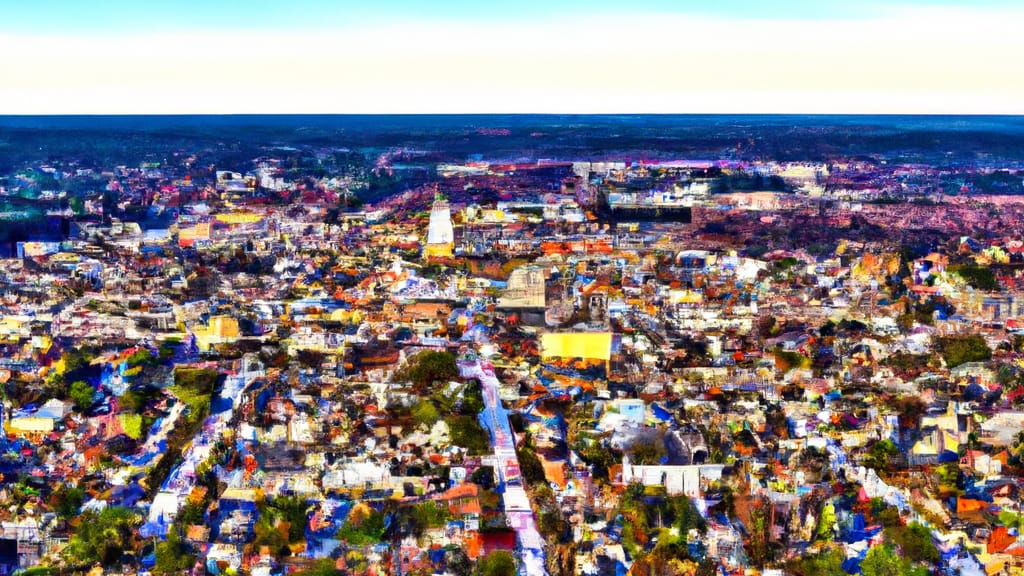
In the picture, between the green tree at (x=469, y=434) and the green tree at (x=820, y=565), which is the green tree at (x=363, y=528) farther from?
the green tree at (x=820, y=565)

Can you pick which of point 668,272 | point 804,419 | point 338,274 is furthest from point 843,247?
point 804,419

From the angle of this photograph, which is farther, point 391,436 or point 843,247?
point 843,247

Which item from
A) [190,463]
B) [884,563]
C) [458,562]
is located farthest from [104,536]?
[884,563]

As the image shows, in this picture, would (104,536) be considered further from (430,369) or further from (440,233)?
(440,233)

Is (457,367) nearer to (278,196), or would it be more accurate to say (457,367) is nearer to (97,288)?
(97,288)

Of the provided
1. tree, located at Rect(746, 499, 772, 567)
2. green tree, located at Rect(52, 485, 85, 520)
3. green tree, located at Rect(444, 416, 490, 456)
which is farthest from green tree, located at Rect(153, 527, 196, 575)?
tree, located at Rect(746, 499, 772, 567)

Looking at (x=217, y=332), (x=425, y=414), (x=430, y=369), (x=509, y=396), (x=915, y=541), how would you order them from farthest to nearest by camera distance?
(x=217, y=332) → (x=430, y=369) → (x=509, y=396) → (x=425, y=414) → (x=915, y=541)

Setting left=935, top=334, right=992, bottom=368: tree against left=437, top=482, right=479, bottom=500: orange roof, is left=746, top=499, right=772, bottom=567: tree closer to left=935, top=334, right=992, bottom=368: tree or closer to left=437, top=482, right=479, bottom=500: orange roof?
left=437, top=482, right=479, bottom=500: orange roof
